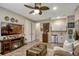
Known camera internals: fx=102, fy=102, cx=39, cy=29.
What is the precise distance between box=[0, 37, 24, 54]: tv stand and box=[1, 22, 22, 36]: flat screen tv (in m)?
0.14

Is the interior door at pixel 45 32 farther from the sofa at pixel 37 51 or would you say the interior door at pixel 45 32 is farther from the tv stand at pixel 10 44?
the tv stand at pixel 10 44

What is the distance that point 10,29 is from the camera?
1999mm

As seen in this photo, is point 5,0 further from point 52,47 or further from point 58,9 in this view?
point 52,47

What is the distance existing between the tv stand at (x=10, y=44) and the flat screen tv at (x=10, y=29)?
0.14 meters

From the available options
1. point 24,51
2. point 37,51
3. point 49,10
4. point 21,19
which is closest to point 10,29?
point 21,19

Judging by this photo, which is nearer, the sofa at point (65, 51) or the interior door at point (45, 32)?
the sofa at point (65, 51)

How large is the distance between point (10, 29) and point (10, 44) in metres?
0.30

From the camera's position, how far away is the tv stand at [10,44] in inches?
76.2

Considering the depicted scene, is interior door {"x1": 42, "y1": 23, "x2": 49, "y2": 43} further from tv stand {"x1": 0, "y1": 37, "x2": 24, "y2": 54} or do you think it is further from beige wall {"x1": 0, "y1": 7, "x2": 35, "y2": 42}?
tv stand {"x1": 0, "y1": 37, "x2": 24, "y2": 54}

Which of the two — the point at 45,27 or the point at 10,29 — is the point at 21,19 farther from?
the point at 45,27

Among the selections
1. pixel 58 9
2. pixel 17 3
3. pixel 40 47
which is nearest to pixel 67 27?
pixel 58 9

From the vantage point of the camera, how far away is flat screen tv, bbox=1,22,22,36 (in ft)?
6.34

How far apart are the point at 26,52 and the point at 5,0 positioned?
110 cm

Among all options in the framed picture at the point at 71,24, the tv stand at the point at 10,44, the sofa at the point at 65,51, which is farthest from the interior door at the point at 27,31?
the framed picture at the point at 71,24
